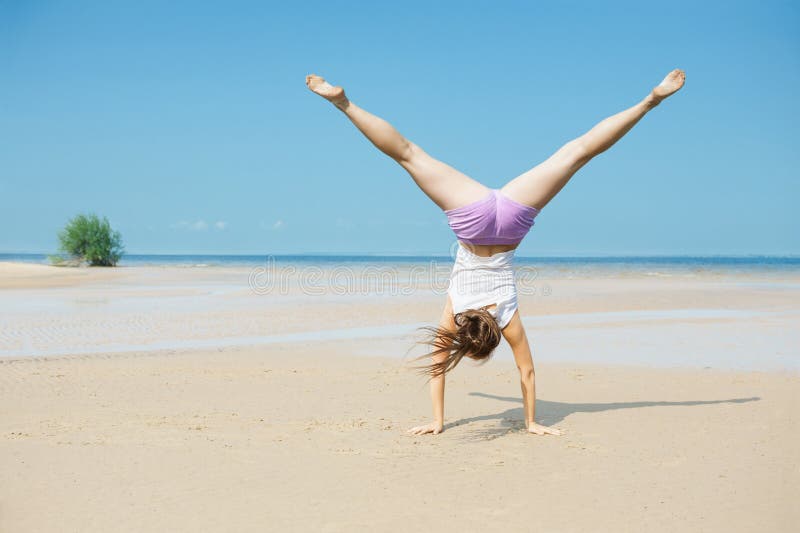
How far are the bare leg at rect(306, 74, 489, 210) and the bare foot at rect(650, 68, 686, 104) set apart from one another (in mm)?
1776

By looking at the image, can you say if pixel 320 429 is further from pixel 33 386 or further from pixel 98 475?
pixel 33 386

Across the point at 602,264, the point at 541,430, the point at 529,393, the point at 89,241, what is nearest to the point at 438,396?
the point at 529,393

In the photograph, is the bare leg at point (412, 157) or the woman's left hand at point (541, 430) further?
the woman's left hand at point (541, 430)

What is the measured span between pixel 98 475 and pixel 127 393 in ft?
10.7

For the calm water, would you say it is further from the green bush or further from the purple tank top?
the purple tank top

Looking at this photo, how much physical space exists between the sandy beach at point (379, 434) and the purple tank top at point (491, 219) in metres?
1.82

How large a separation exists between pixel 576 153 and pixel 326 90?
2.23 m

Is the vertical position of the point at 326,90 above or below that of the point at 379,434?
above

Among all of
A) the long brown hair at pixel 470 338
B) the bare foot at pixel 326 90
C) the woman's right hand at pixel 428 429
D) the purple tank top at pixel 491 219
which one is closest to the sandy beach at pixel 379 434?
the woman's right hand at pixel 428 429

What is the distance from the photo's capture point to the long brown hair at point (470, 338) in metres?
6.02

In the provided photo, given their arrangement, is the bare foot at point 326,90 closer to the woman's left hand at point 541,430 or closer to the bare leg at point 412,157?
the bare leg at point 412,157

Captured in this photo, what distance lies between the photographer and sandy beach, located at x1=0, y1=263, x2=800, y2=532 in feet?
14.8

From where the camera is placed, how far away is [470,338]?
6.00 meters

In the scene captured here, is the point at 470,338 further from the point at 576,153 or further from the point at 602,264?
the point at 602,264
